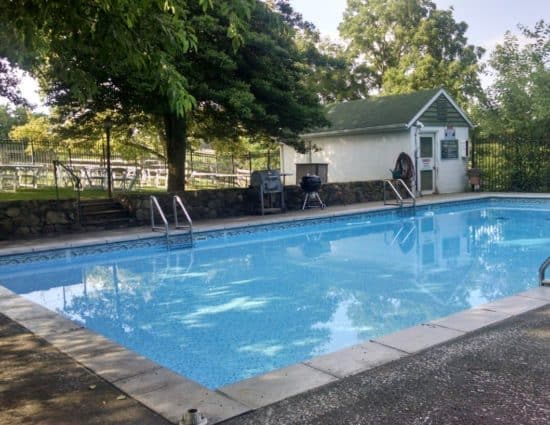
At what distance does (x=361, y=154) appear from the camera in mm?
16734

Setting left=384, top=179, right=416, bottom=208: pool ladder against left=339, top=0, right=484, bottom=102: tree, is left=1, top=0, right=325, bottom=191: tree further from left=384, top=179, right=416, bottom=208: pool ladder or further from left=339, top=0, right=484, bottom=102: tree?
left=339, top=0, right=484, bottom=102: tree

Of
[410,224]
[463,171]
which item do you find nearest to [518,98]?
[463,171]

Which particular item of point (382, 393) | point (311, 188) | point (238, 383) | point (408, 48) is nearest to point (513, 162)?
point (311, 188)

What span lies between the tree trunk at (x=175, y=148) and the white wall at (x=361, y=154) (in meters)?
6.63

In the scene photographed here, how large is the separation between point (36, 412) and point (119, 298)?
12.2 ft

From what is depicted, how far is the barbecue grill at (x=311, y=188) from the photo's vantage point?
12.3 meters

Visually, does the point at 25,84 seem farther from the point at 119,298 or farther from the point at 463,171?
the point at 463,171

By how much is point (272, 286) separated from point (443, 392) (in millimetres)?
3989

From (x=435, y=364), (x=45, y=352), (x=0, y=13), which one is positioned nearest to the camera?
(x=0, y=13)

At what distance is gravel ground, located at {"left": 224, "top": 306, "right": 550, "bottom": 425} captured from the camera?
2521mm

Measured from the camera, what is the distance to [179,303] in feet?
19.5

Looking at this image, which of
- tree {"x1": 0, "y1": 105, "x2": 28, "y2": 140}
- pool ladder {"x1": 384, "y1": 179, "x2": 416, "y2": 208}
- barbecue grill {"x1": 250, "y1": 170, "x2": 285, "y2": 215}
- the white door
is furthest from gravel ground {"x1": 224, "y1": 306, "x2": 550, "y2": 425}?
tree {"x1": 0, "y1": 105, "x2": 28, "y2": 140}

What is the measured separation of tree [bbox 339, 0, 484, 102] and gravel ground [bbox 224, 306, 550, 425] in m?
23.5

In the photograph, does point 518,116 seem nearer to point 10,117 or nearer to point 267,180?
point 267,180
